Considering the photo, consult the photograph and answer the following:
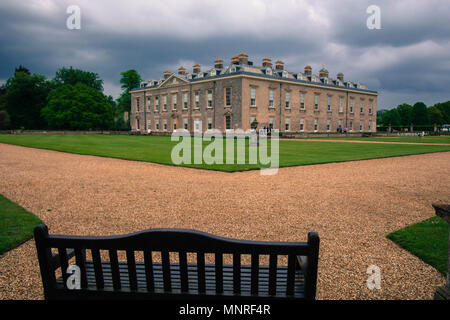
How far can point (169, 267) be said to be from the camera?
2207 millimetres

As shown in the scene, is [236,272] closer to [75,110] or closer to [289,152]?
[289,152]

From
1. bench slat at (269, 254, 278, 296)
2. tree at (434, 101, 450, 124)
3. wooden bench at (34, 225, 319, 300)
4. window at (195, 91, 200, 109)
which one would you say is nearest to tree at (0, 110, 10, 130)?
window at (195, 91, 200, 109)

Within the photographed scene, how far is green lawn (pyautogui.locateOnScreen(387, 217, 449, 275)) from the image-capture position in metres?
4.06

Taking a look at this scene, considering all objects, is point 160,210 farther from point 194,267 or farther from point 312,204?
point 194,267

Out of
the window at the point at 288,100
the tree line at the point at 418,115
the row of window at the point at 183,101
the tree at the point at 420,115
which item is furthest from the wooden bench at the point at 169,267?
Answer: the tree at the point at 420,115

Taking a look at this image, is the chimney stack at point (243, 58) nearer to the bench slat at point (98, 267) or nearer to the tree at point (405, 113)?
the bench slat at point (98, 267)

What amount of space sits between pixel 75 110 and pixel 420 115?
87998 mm

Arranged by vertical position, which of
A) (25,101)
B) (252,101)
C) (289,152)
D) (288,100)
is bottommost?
(289,152)

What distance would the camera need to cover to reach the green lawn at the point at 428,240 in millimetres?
4062

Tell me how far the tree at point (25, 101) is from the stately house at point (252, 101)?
70.1 ft

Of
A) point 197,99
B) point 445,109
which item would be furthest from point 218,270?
point 445,109

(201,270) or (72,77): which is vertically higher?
(72,77)

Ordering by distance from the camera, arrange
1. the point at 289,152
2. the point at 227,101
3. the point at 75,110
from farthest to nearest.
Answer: the point at 75,110 < the point at 227,101 < the point at 289,152
